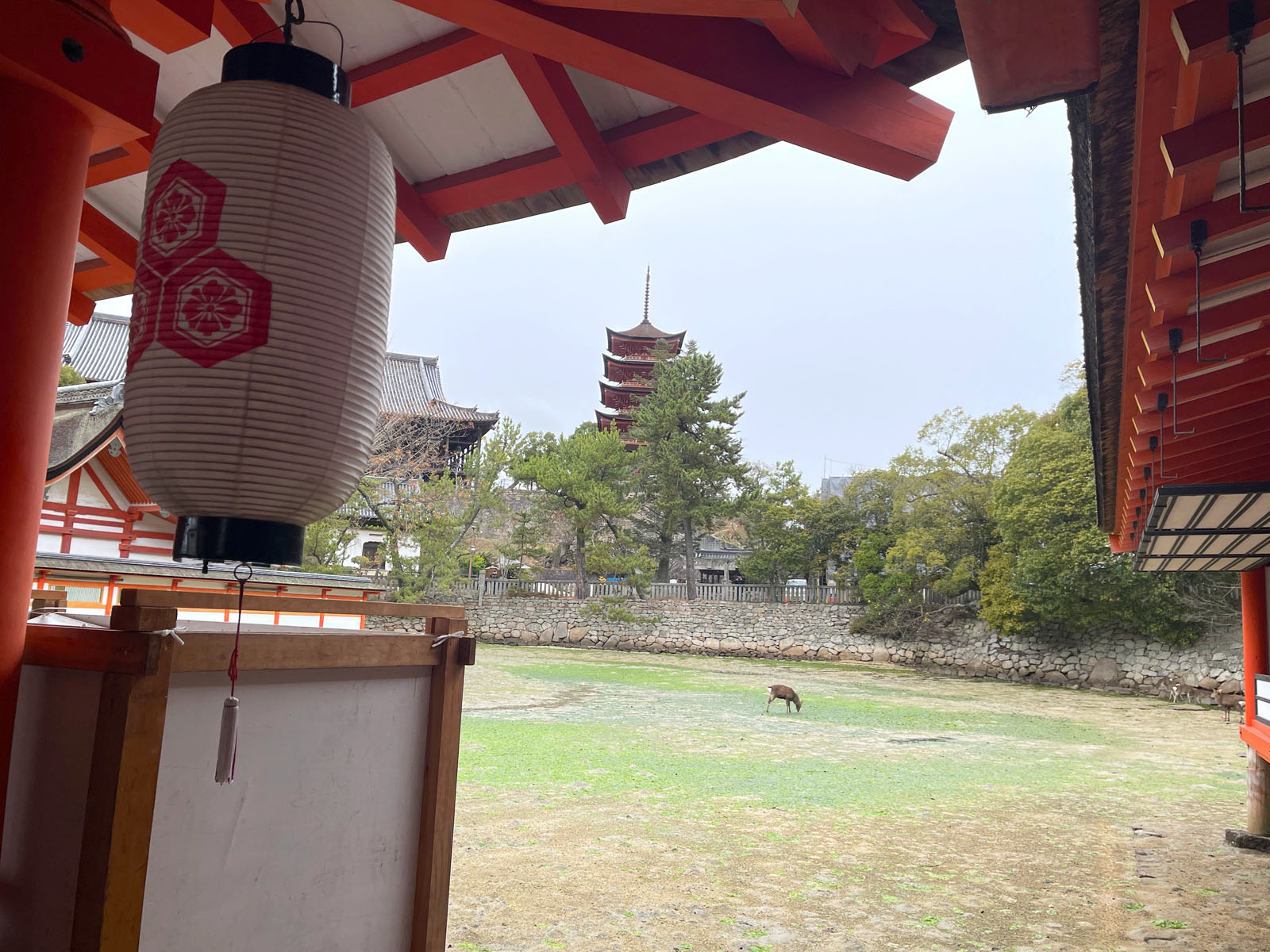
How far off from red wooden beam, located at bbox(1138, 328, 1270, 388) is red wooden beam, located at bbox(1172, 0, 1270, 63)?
50.2 inches

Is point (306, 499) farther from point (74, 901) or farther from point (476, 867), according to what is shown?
point (476, 867)

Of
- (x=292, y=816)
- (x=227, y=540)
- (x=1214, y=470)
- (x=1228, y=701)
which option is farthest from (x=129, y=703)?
(x=1228, y=701)

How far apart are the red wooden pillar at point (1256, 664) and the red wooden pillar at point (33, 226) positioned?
6.45 metres

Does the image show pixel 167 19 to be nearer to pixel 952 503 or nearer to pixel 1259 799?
pixel 1259 799


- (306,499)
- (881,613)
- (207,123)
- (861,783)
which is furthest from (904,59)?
(881,613)

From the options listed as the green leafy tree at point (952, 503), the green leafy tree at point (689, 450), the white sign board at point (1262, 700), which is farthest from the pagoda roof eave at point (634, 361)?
the white sign board at point (1262, 700)

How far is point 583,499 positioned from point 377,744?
1976cm

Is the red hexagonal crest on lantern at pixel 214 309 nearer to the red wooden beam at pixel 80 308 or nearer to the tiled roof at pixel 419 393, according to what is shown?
the red wooden beam at pixel 80 308

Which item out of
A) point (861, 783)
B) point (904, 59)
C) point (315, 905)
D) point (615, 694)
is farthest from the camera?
point (615, 694)

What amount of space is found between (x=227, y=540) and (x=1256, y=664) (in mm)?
6548

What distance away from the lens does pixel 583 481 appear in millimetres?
21672

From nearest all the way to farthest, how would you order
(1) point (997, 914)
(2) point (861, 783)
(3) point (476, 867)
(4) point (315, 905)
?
1. (4) point (315, 905)
2. (1) point (997, 914)
3. (3) point (476, 867)
4. (2) point (861, 783)

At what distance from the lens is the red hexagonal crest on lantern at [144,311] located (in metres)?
1.49

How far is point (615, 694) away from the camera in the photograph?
42.4 feet
